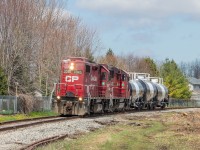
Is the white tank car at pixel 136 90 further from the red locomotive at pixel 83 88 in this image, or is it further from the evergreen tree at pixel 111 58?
the evergreen tree at pixel 111 58

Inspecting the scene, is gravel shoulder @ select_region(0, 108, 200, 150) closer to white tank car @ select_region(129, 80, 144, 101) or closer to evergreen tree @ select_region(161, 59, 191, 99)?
white tank car @ select_region(129, 80, 144, 101)

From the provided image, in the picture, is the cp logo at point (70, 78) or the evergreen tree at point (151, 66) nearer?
the cp logo at point (70, 78)

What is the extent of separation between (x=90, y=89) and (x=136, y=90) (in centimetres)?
1268

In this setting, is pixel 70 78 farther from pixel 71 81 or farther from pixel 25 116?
pixel 25 116

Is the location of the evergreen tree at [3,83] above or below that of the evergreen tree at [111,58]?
below

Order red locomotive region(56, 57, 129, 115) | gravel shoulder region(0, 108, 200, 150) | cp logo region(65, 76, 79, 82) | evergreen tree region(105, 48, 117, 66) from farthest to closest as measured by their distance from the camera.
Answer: evergreen tree region(105, 48, 117, 66)
cp logo region(65, 76, 79, 82)
red locomotive region(56, 57, 129, 115)
gravel shoulder region(0, 108, 200, 150)

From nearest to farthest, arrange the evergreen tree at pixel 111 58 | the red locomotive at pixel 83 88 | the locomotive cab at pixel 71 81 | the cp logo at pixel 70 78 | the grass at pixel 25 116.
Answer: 1. the grass at pixel 25 116
2. the red locomotive at pixel 83 88
3. the locomotive cab at pixel 71 81
4. the cp logo at pixel 70 78
5. the evergreen tree at pixel 111 58

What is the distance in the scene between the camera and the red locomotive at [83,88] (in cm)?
2772

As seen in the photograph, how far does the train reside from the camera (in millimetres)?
27812

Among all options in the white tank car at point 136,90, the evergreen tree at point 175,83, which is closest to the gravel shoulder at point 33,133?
the white tank car at point 136,90

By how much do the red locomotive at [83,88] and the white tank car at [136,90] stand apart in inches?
276

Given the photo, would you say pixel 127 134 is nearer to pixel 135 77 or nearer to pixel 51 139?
pixel 51 139

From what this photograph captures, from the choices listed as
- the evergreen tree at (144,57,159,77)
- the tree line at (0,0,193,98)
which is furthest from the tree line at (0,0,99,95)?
the evergreen tree at (144,57,159,77)

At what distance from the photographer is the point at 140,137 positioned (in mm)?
17484
